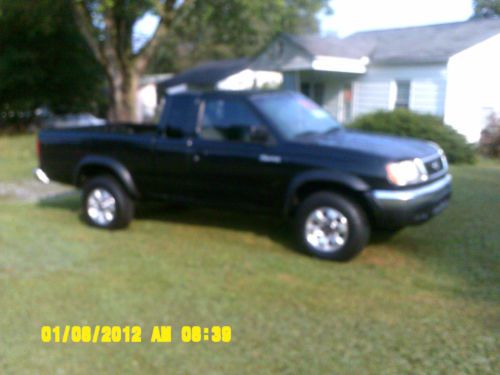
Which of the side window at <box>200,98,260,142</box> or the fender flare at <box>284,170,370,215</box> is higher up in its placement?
the side window at <box>200,98,260,142</box>

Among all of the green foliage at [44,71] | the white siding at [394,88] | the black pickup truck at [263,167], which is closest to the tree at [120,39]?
the green foliage at [44,71]

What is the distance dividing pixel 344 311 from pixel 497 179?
22.4ft

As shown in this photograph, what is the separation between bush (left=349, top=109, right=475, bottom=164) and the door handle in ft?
27.1

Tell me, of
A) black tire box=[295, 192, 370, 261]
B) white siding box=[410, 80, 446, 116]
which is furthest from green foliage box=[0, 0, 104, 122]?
black tire box=[295, 192, 370, 261]

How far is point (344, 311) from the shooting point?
4.62 meters

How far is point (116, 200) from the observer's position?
7.34 metres

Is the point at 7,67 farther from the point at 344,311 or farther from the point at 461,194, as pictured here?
the point at 344,311

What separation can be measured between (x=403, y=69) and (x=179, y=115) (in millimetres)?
12341

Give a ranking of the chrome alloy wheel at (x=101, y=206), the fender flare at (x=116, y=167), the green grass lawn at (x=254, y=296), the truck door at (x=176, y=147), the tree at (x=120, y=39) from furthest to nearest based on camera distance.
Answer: the tree at (x=120, y=39) < the chrome alloy wheel at (x=101, y=206) < the fender flare at (x=116, y=167) < the truck door at (x=176, y=147) < the green grass lawn at (x=254, y=296)

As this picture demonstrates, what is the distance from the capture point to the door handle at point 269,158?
6.18 metres

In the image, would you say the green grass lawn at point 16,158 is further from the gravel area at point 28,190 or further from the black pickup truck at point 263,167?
the black pickup truck at point 263,167

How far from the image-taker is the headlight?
219 inches

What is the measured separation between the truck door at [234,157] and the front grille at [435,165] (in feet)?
5.13

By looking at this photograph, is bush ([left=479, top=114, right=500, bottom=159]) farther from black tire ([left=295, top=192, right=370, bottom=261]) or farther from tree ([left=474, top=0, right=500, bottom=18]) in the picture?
black tire ([left=295, top=192, right=370, bottom=261])
